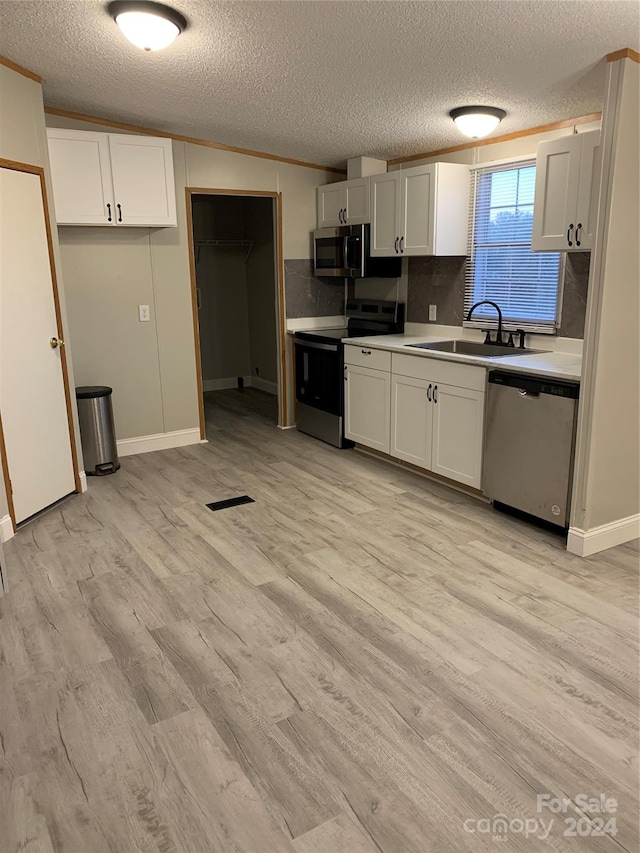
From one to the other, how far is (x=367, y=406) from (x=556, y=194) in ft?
6.54

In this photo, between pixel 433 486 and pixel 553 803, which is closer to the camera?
pixel 553 803

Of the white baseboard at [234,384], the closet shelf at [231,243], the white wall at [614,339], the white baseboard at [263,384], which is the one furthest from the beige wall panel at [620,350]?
the closet shelf at [231,243]

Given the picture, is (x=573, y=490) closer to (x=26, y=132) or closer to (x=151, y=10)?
(x=151, y=10)

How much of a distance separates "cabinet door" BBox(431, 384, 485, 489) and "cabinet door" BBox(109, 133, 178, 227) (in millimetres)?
2417

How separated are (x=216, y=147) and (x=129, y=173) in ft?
2.85

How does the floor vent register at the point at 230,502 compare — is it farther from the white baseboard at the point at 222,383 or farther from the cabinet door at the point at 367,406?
the white baseboard at the point at 222,383

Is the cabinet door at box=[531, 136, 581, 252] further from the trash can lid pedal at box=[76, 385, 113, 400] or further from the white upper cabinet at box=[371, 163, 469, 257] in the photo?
the trash can lid pedal at box=[76, 385, 113, 400]

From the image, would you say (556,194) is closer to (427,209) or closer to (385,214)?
(427,209)

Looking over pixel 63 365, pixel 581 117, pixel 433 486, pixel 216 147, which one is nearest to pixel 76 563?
pixel 63 365

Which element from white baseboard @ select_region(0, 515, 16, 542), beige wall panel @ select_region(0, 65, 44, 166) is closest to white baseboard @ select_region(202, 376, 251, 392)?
beige wall panel @ select_region(0, 65, 44, 166)

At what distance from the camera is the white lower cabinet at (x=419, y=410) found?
3.83m

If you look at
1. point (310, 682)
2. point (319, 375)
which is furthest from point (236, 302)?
point (310, 682)

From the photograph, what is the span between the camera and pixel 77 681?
227 cm

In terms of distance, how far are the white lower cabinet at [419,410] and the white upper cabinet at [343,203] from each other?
3.83ft
